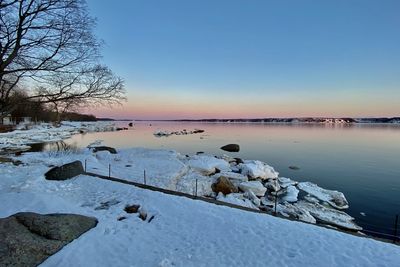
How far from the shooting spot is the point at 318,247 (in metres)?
6.35

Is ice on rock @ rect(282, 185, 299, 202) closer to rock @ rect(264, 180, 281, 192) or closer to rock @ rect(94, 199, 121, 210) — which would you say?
rock @ rect(264, 180, 281, 192)

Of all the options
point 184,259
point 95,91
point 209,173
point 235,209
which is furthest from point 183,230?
point 209,173

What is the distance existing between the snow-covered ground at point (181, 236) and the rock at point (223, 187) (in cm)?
572

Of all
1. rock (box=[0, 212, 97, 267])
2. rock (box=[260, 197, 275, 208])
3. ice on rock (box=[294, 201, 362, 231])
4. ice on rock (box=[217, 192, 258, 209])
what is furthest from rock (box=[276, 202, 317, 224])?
rock (box=[0, 212, 97, 267])

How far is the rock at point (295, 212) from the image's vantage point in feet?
39.6

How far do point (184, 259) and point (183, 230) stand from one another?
1482 mm

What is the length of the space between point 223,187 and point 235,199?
1.65m

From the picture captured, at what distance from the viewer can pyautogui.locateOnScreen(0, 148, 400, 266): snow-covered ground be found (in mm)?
5836

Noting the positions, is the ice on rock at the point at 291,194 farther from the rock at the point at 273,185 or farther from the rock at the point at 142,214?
the rock at the point at 142,214

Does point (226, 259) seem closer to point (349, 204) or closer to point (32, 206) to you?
point (32, 206)

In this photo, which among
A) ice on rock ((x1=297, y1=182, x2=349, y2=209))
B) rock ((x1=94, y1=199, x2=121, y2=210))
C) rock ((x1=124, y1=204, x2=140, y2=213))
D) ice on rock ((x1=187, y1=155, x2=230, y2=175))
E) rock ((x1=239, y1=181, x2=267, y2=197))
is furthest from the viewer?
ice on rock ((x1=187, y1=155, x2=230, y2=175))

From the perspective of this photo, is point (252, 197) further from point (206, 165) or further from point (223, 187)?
point (206, 165)

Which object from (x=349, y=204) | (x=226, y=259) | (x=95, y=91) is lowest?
(x=349, y=204)

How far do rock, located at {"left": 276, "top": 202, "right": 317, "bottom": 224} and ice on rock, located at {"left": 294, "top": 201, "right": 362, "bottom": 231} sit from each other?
52 centimetres
